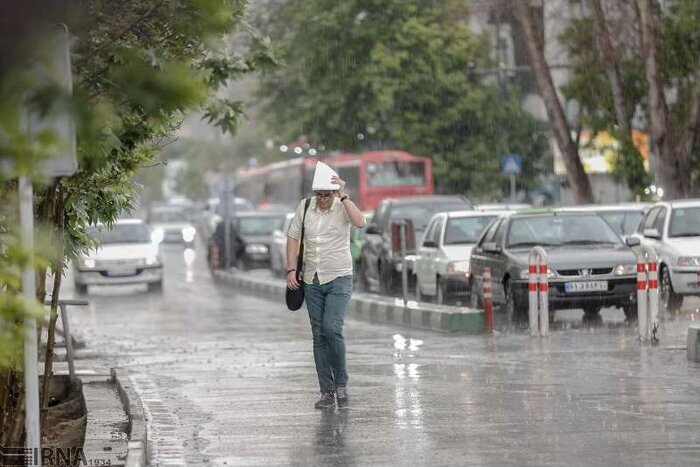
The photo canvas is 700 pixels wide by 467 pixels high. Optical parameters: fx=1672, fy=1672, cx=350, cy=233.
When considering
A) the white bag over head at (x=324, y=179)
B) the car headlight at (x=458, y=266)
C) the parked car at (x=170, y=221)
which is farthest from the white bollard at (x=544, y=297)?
the parked car at (x=170, y=221)

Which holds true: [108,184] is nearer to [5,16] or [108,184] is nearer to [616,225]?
[5,16]

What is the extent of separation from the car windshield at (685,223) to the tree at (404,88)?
29076 millimetres

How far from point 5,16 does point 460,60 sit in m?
51.8

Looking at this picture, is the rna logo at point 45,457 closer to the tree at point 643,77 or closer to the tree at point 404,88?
the tree at point 643,77

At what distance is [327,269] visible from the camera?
12.2m

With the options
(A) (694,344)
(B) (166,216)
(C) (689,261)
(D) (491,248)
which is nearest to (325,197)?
(A) (694,344)

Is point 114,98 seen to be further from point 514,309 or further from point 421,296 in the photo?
point 421,296

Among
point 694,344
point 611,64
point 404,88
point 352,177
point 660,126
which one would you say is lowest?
point 694,344

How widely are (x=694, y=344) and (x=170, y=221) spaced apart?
6162cm

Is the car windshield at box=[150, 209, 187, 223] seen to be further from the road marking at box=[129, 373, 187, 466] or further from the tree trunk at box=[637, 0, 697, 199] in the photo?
the road marking at box=[129, 373, 187, 466]

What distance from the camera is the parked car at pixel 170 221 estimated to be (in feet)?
244

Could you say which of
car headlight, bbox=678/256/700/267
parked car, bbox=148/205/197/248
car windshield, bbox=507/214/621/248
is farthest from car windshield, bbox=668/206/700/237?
parked car, bbox=148/205/197/248

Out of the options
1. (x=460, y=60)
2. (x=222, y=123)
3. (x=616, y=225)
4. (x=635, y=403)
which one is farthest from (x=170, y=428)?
(x=460, y=60)

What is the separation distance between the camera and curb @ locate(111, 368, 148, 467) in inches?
365
